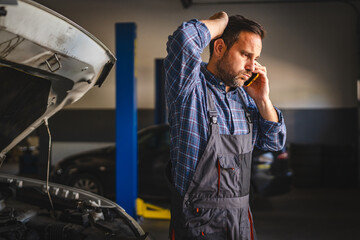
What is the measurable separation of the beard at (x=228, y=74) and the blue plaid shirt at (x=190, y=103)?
3cm

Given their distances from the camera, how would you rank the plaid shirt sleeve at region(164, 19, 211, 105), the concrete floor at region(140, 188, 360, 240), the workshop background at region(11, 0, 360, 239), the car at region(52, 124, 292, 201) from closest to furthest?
the plaid shirt sleeve at region(164, 19, 211, 105) → the concrete floor at region(140, 188, 360, 240) → the car at region(52, 124, 292, 201) → the workshop background at region(11, 0, 360, 239)

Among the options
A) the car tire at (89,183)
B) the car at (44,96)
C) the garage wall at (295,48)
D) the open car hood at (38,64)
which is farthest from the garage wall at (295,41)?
the open car hood at (38,64)

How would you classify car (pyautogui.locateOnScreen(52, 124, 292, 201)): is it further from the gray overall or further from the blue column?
the gray overall

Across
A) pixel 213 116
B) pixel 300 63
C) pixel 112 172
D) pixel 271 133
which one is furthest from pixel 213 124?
pixel 300 63

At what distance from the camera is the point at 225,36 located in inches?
56.7

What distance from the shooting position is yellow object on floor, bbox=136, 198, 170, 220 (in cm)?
445

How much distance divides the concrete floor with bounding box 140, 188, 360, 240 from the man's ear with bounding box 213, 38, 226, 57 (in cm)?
266

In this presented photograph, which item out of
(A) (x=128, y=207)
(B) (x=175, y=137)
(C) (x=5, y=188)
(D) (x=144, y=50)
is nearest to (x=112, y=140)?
(D) (x=144, y=50)

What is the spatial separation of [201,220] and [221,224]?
80 millimetres

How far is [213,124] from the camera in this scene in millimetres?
1337

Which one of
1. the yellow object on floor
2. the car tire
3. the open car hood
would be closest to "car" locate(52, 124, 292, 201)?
the car tire

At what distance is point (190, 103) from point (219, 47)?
0.95ft

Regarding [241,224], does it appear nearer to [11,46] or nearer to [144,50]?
[11,46]

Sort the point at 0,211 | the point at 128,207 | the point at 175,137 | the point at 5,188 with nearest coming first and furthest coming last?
the point at 175,137 < the point at 0,211 < the point at 5,188 < the point at 128,207
